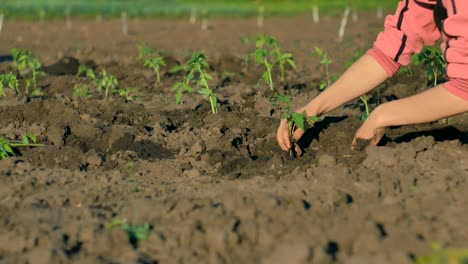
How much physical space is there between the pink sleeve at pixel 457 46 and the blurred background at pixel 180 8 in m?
19.3

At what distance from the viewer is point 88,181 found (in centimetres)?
448

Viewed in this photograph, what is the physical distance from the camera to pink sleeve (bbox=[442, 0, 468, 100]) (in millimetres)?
4004

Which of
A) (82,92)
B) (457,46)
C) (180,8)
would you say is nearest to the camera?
(457,46)

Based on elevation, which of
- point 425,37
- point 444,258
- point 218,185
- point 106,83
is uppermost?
point 425,37

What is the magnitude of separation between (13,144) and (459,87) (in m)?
2.65

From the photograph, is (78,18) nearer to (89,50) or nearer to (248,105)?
(89,50)

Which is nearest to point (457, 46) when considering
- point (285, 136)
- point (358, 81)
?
point (358, 81)

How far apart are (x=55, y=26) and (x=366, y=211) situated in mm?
17935

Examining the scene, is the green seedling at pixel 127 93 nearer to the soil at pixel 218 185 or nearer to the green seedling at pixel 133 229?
the soil at pixel 218 185

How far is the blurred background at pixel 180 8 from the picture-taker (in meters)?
25.0

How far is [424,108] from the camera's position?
418 centimetres

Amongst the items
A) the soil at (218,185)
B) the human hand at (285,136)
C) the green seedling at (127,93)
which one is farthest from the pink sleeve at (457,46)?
the green seedling at (127,93)

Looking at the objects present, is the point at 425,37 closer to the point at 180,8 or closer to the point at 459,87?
the point at 459,87

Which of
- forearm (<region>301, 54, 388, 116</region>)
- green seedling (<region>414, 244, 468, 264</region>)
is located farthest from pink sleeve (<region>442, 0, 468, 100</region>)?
green seedling (<region>414, 244, 468, 264</region>)
